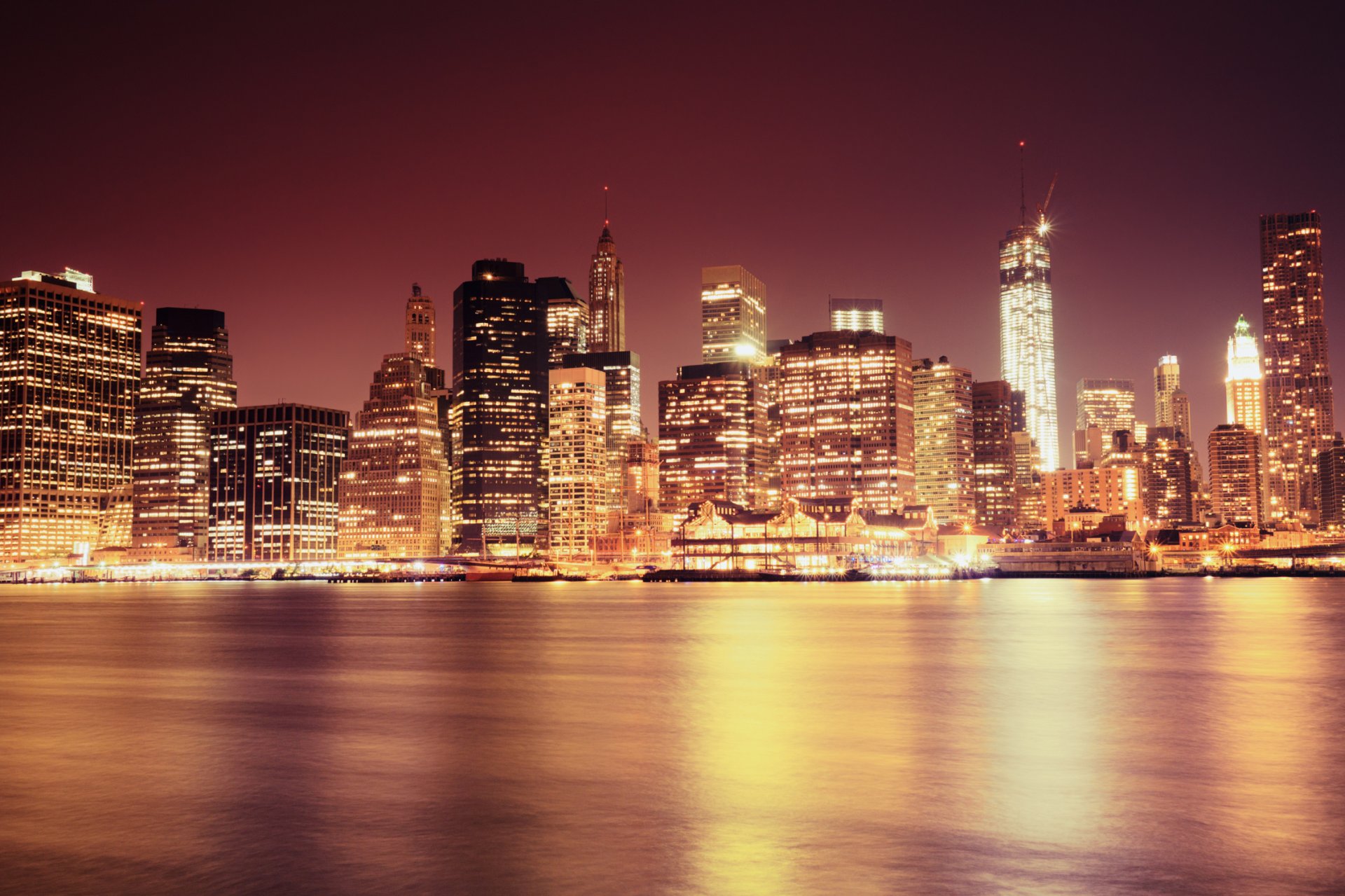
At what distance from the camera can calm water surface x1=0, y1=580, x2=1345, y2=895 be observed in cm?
1956

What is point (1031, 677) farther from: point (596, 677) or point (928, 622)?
point (928, 622)

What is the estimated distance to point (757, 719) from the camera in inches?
1465

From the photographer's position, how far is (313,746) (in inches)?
1296

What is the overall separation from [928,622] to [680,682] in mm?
43870

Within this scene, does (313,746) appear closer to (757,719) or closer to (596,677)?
(757,719)

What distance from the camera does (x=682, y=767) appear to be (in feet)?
95.3

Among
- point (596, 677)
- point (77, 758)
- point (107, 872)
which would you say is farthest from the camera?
point (596, 677)

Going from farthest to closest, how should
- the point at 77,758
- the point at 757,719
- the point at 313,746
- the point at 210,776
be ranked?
the point at 757,719, the point at 313,746, the point at 77,758, the point at 210,776

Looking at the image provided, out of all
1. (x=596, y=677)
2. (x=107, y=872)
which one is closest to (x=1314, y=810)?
(x=107, y=872)

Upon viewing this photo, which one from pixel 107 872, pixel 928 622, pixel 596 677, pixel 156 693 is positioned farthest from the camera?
pixel 928 622

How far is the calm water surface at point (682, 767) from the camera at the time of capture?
19562 mm

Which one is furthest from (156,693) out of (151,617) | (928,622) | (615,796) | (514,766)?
(151,617)

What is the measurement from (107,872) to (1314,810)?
21.8 metres

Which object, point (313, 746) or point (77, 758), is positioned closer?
point (77, 758)
